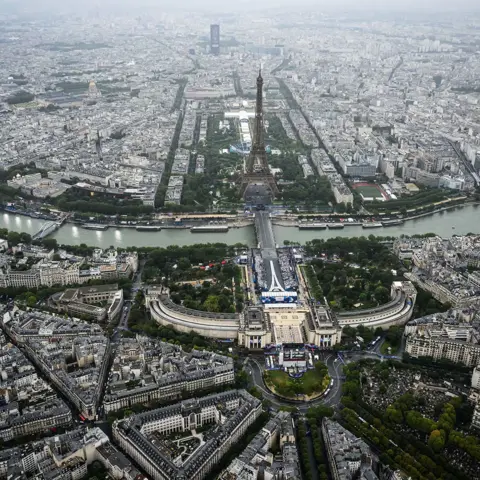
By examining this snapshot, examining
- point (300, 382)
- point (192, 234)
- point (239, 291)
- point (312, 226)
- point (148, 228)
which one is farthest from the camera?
point (312, 226)

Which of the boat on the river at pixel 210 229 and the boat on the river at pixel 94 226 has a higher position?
the boat on the river at pixel 210 229

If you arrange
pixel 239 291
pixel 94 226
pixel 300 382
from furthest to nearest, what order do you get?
pixel 94 226, pixel 239 291, pixel 300 382

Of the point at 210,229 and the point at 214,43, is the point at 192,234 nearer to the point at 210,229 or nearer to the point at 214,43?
the point at 210,229

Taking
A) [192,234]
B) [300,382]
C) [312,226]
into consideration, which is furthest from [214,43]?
[300,382]

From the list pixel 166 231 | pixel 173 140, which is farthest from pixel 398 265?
pixel 173 140

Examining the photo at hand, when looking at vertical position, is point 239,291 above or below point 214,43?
below

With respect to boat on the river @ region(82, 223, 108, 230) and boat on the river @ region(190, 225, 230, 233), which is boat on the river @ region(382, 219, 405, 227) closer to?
boat on the river @ region(190, 225, 230, 233)

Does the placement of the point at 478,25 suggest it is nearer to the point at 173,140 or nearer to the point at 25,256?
the point at 173,140

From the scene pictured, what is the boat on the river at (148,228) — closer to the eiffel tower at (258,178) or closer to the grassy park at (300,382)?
the eiffel tower at (258,178)

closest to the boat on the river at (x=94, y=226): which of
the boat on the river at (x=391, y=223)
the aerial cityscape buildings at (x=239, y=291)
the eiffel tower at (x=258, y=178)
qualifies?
the aerial cityscape buildings at (x=239, y=291)
